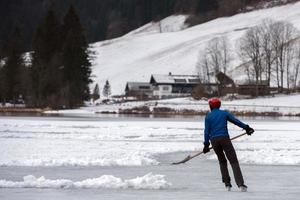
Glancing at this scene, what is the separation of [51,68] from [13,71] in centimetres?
946

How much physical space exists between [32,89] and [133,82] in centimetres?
6146

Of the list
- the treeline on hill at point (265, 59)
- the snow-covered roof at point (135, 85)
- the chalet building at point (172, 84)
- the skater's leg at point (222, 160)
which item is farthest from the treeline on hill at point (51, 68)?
the skater's leg at point (222, 160)

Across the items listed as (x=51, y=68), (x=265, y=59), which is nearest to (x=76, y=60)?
(x=51, y=68)

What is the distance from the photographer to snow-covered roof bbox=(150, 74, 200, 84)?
13338 centimetres

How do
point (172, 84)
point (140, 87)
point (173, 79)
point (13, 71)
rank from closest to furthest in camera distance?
point (13, 71) → point (172, 84) → point (173, 79) → point (140, 87)

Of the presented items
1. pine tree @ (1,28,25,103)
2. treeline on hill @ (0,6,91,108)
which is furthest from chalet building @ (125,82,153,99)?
pine tree @ (1,28,25,103)

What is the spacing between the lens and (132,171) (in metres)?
16.1

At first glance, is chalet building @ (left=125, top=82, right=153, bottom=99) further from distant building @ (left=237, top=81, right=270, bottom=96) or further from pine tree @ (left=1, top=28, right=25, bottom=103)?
distant building @ (left=237, top=81, right=270, bottom=96)

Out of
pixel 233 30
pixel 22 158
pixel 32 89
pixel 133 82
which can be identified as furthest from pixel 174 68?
pixel 22 158

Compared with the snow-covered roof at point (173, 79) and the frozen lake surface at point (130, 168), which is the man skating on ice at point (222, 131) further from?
the snow-covered roof at point (173, 79)

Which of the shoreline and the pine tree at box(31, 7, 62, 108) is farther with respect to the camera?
the pine tree at box(31, 7, 62, 108)

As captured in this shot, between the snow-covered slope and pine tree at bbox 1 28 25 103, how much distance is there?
138ft

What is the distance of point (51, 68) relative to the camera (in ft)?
276

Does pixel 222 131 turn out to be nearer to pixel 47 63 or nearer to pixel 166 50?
pixel 47 63
